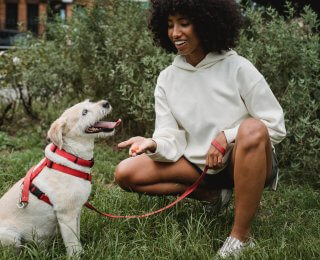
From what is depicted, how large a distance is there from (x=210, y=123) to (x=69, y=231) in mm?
1123

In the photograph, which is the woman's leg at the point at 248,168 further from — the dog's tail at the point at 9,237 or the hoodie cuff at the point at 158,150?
the dog's tail at the point at 9,237

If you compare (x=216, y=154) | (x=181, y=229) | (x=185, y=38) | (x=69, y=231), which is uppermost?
(x=185, y=38)

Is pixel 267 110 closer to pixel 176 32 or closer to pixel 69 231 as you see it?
pixel 176 32

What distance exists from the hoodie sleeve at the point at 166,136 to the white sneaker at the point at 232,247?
686 millimetres

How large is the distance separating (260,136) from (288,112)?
1855mm

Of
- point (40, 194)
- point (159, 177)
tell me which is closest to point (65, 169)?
point (40, 194)

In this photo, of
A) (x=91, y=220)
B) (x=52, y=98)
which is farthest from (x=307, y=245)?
(x=52, y=98)

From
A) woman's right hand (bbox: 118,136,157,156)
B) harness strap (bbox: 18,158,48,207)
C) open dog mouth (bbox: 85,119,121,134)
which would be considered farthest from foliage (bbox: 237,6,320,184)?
harness strap (bbox: 18,158,48,207)

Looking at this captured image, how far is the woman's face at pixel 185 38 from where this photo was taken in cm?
318

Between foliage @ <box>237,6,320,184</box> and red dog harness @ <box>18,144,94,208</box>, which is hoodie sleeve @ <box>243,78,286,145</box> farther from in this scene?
foliage @ <box>237,6,320,184</box>

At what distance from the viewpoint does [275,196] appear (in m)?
4.16

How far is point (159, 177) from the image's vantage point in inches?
134

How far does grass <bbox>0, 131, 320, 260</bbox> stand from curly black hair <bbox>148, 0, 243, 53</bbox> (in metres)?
1.18

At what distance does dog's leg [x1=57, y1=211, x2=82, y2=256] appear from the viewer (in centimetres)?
290
